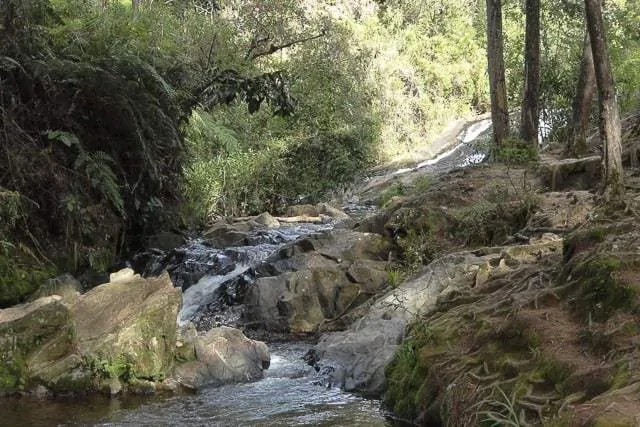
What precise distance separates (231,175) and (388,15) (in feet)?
45.1

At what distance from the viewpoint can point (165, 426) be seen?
19.7 ft

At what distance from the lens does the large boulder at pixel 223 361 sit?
24.2 ft

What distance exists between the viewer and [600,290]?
5.00 meters

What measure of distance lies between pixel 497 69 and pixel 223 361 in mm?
9600

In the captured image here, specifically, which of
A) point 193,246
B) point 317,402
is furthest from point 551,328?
point 193,246

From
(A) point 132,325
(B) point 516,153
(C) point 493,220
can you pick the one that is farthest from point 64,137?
(B) point 516,153

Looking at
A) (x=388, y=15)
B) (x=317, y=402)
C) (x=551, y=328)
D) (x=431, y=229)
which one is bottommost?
(x=317, y=402)

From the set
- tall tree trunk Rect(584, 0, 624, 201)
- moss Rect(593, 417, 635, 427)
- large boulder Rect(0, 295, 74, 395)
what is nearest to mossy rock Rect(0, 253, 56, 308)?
large boulder Rect(0, 295, 74, 395)

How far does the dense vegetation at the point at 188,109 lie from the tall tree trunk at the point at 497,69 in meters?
3.44

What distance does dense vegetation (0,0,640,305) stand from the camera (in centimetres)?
1027

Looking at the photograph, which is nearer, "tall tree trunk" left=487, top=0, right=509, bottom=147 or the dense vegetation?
the dense vegetation

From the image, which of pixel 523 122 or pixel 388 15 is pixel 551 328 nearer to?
pixel 523 122

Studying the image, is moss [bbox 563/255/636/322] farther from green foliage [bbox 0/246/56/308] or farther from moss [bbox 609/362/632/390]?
green foliage [bbox 0/246/56/308]

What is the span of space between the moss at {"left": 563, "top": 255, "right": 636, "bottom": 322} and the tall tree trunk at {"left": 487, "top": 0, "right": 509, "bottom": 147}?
9923 mm
